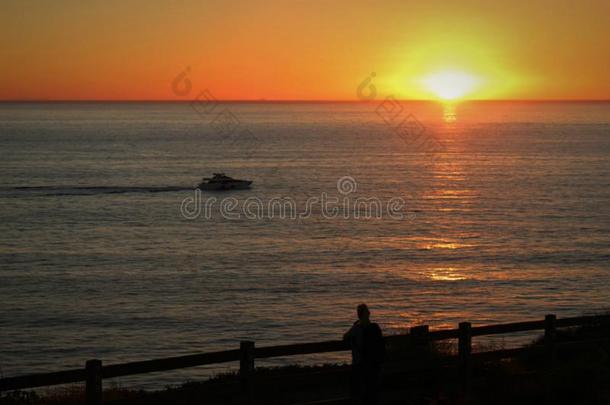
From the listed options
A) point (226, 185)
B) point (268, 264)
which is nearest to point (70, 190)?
point (226, 185)

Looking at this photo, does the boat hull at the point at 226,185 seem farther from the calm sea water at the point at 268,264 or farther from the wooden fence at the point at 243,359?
the wooden fence at the point at 243,359

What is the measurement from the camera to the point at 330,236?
237 ft

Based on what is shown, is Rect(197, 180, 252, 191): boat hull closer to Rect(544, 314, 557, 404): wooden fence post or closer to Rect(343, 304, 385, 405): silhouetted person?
Rect(544, 314, 557, 404): wooden fence post

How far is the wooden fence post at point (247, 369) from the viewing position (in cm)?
1190

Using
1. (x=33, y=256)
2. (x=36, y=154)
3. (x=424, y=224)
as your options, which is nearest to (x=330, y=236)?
(x=424, y=224)

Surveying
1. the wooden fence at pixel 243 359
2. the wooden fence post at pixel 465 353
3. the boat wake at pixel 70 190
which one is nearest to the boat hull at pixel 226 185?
the boat wake at pixel 70 190

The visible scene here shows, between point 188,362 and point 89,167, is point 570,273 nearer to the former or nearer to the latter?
point 188,362

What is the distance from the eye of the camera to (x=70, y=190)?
108625mm

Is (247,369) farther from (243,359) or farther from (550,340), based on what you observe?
(550,340)

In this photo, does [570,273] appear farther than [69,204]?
No

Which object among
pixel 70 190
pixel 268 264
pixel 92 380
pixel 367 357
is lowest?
pixel 92 380

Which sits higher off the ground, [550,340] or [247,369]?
[550,340]

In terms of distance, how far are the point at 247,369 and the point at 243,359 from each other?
140 millimetres

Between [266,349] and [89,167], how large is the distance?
141 metres
